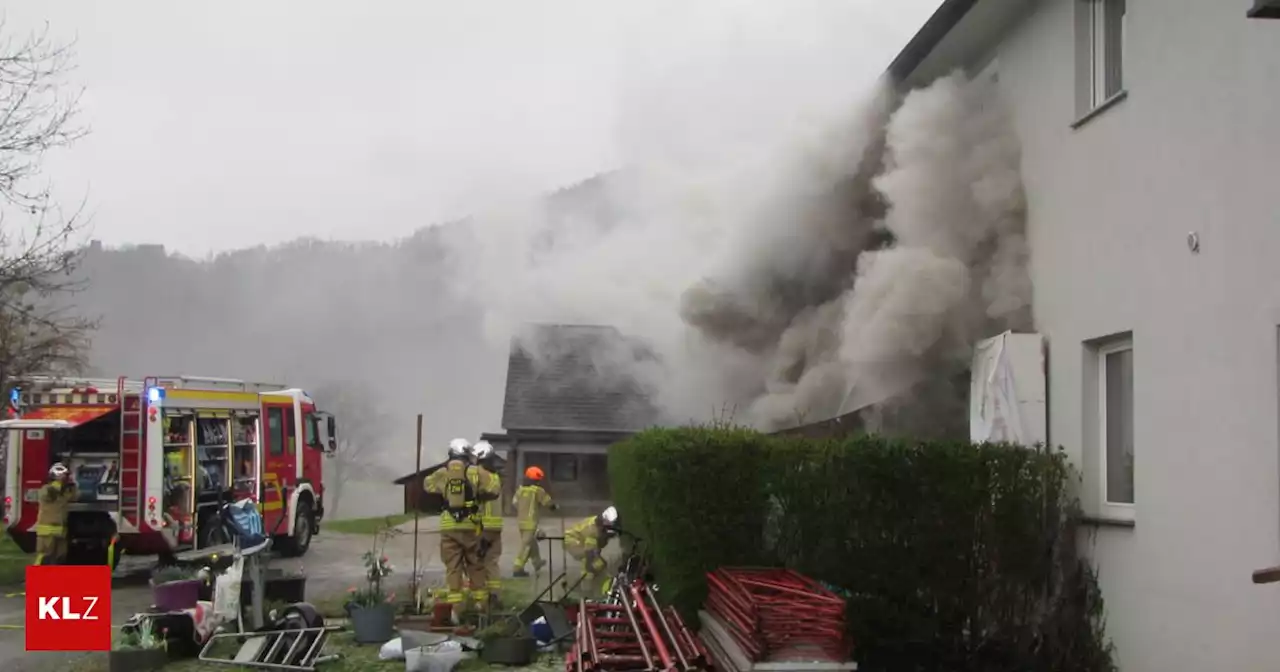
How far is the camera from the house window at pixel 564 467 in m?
24.8

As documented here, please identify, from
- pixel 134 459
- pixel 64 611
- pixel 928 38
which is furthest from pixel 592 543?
pixel 928 38

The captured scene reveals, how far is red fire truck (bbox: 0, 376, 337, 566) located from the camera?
12.7m

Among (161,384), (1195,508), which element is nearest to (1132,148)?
(1195,508)

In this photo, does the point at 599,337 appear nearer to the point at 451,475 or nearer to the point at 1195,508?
the point at 451,475

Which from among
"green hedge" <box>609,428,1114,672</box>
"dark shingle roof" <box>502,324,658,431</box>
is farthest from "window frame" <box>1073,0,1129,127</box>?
"dark shingle roof" <box>502,324,658,431</box>

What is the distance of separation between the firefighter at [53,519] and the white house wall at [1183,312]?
1089 cm

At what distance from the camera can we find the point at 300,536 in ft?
54.3

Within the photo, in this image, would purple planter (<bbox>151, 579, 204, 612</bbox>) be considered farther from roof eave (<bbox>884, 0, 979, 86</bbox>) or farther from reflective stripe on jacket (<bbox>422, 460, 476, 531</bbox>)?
roof eave (<bbox>884, 0, 979, 86</bbox>)

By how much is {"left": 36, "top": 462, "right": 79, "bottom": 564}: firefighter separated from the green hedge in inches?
356

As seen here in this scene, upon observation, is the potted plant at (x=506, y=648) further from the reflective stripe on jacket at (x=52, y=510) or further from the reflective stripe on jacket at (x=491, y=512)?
the reflective stripe on jacket at (x=52, y=510)

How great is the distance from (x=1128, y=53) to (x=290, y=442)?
13.0 meters

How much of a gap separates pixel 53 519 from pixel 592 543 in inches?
254

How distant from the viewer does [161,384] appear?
13188 mm

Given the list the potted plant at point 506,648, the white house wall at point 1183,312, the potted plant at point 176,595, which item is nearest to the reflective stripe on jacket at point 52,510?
the potted plant at point 176,595
